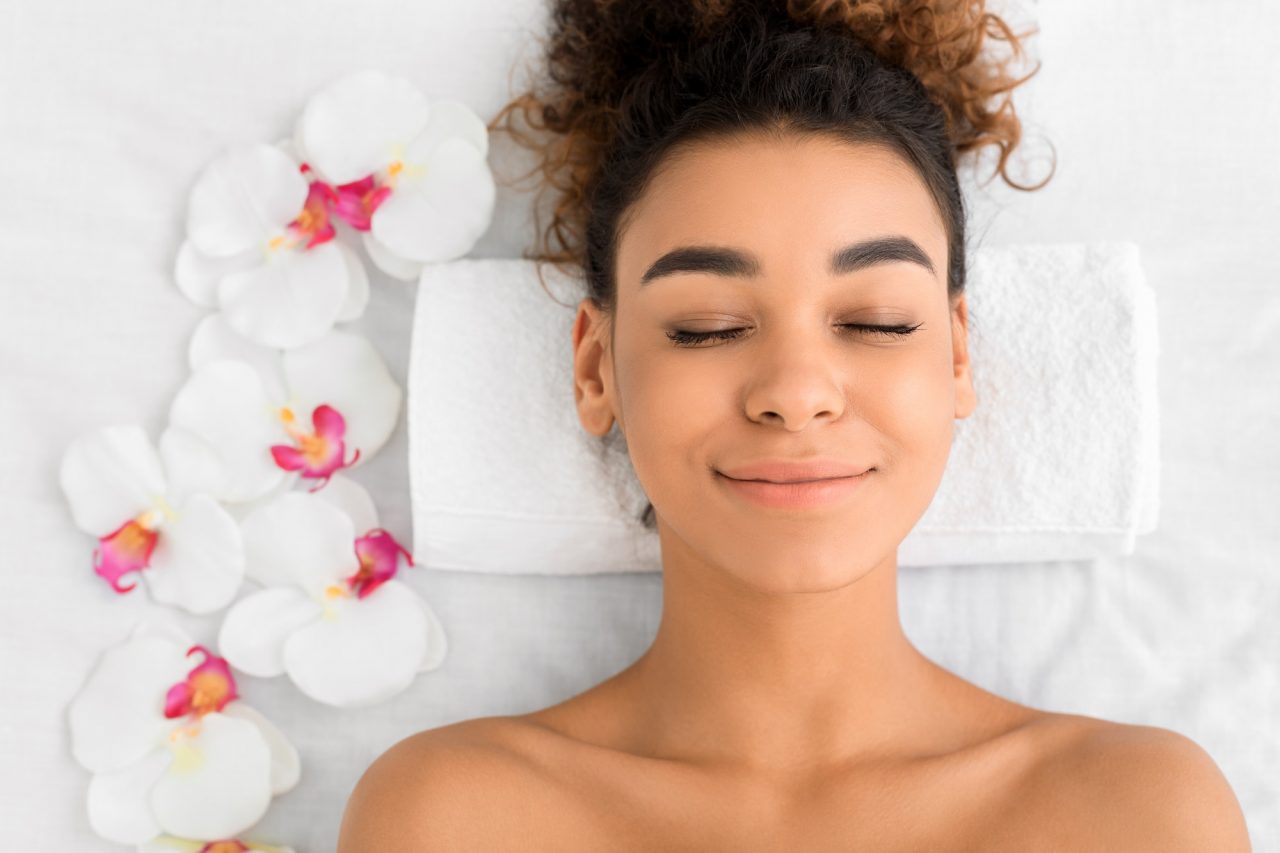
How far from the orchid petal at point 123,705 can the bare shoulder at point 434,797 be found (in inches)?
15.3

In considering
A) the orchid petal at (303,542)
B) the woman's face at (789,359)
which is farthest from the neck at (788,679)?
the orchid petal at (303,542)

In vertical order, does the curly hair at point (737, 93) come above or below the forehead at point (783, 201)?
above

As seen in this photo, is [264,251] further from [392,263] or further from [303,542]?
[303,542]

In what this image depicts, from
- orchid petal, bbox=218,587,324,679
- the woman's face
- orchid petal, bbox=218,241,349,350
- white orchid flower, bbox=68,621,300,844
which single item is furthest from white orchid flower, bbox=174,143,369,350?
the woman's face

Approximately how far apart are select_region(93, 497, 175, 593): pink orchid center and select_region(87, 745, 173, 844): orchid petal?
232 millimetres

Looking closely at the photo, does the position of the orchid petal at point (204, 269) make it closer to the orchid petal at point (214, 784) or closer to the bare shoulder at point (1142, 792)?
the orchid petal at point (214, 784)

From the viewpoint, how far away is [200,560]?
1.60m

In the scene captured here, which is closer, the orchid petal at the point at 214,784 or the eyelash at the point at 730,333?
the eyelash at the point at 730,333

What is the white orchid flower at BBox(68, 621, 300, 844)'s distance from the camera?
5.04 feet

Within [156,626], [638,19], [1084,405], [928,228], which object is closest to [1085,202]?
[1084,405]

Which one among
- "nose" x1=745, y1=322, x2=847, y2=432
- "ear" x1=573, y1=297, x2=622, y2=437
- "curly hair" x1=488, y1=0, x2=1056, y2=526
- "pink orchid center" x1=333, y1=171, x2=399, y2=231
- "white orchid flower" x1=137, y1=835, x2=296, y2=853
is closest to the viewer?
"nose" x1=745, y1=322, x2=847, y2=432

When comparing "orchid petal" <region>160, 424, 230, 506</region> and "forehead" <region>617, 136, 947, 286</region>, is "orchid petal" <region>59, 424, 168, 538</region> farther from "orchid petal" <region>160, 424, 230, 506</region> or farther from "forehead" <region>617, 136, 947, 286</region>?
"forehead" <region>617, 136, 947, 286</region>

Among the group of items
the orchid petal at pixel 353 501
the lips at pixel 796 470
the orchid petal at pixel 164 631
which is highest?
the lips at pixel 796 470

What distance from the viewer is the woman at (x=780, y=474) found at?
1.22 meters
